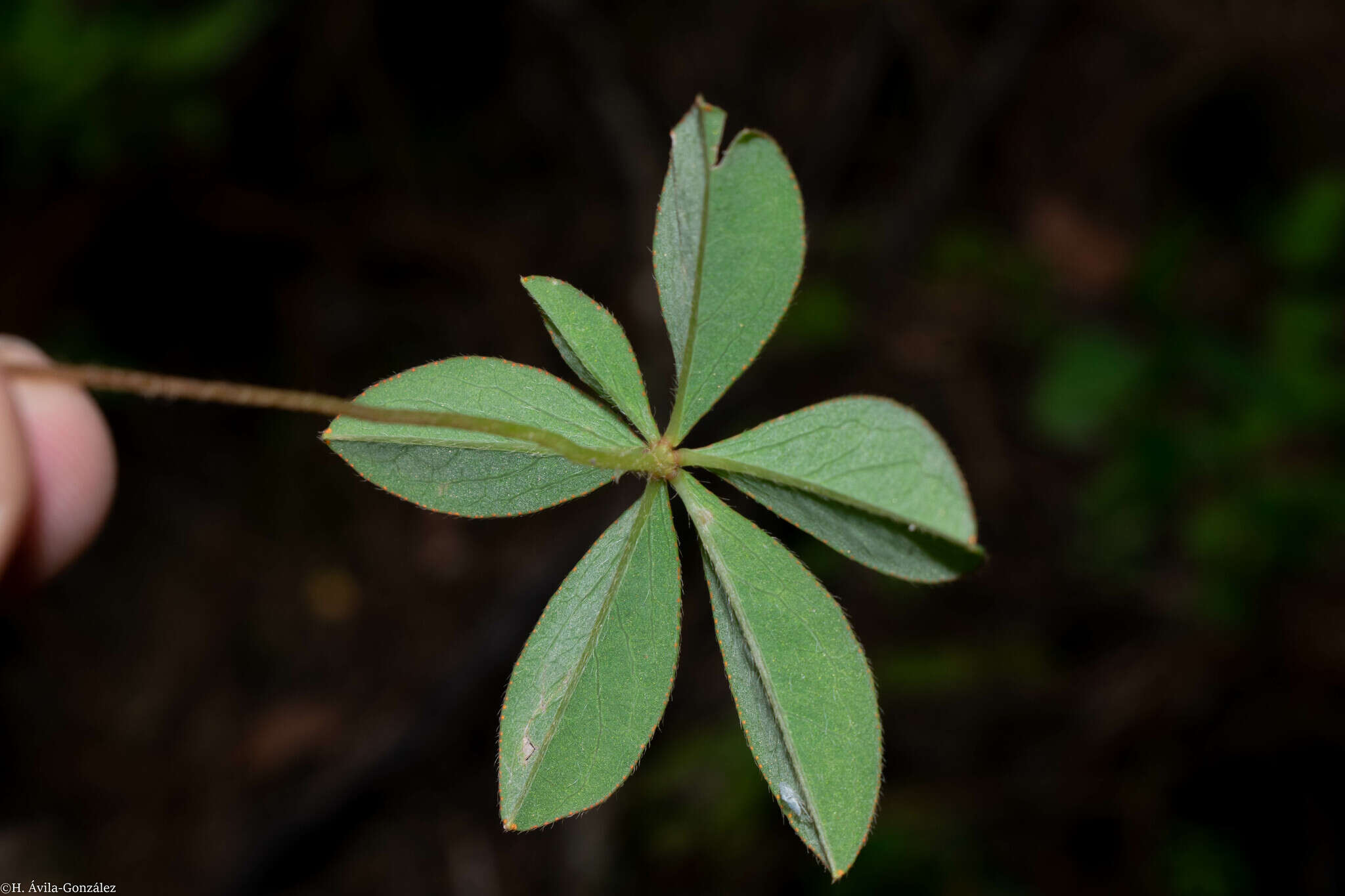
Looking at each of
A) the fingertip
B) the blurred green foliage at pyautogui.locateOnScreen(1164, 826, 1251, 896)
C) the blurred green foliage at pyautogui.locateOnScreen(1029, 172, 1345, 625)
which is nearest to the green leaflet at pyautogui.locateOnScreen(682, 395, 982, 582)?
the fingertip

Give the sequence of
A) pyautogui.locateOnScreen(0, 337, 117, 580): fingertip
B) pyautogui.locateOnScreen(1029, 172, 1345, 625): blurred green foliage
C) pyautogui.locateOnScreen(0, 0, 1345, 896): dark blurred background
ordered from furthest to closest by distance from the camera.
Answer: pyautogui.locateOnScreen(1029, 172, 1345, 625): blurred green foliage, pyautogui.locateOnScreen(0, 0, 1345, 896): dark blurred background, pyautogui.locateOnScreen(0, 337, 117, 580): fingertip

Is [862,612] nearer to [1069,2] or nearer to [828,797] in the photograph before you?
[828,797]

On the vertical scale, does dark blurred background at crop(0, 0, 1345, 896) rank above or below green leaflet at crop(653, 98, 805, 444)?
above

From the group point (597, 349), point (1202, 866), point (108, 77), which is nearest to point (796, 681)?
point (597, 349)

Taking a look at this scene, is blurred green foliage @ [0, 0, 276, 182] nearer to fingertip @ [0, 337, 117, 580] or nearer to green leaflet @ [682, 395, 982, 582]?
fingertip @ [0, 337, 117, 580]

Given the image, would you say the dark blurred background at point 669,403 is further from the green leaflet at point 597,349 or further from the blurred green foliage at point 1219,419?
the green leaflet at point 597,349
